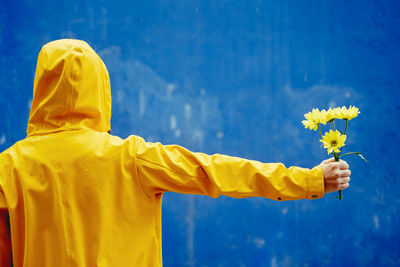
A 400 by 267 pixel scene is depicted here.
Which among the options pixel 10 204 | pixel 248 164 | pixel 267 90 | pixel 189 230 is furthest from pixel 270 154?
pixel 10 204

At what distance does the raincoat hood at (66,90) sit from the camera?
53.2 inches

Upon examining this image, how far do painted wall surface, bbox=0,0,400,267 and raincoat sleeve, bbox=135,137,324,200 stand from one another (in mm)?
1455

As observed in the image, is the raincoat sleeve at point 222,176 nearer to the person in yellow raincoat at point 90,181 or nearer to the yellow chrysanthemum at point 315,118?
the person in yellow raincoat at point 90,181

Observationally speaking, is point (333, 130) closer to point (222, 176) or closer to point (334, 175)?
point (334, 175)

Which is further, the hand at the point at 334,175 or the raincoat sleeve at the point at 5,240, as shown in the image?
the raincoat sleeve at the point at 5,240

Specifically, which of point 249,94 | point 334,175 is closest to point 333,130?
point 334,175

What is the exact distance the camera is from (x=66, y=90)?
1349mm

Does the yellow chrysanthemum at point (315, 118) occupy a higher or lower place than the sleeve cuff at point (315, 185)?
higher

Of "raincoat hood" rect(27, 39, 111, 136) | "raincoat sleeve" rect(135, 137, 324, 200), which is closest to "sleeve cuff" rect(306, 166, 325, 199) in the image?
"raincoat sleeve" rect(135, 137, 324, 200)

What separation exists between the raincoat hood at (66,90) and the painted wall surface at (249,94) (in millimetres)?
1320

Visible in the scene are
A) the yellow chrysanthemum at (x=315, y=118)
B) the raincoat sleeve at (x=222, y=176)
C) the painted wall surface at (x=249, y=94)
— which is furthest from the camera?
the painted wall surface at (x=249, y=94)

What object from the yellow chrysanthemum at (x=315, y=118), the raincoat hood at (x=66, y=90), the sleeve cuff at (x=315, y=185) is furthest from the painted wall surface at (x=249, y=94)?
the sleeve cuff at (x=315, y=185)

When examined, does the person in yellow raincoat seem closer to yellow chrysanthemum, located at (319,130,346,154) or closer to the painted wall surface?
yellow chrysanthemum, located at (319,130,346,154)

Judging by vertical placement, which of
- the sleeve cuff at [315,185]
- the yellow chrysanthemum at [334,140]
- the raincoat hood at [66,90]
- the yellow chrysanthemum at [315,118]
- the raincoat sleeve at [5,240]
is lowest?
the raincoat sleeve at [5,240]
